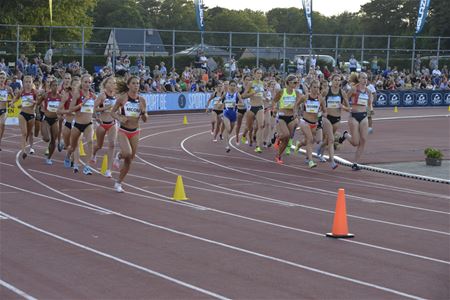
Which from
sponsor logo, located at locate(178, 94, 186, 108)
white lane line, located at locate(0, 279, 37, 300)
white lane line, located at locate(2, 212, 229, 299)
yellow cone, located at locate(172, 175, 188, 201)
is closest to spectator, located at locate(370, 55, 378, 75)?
sponsor logo, located at locate(178, 94, 186, 108)

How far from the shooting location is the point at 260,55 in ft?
167

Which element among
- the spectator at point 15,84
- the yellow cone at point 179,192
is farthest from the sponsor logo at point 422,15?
the yellow cone at point 179,192

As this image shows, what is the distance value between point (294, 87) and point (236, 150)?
14.1ft

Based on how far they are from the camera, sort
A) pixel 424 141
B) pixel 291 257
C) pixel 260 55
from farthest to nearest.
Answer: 1. pixel 260 55
2. pixel 424 141
3. pixel 291 257

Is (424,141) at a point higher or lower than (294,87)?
lower

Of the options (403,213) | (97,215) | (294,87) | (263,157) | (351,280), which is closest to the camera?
(351,280)

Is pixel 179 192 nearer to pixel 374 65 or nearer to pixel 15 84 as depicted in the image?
pixel 15 84

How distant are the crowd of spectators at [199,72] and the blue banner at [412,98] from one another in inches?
24.2

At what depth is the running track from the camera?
8.90 metres

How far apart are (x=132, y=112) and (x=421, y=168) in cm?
848

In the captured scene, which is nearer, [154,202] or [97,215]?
[97,215]

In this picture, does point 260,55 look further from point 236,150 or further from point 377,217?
point 377,217

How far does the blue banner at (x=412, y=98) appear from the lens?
173 feet

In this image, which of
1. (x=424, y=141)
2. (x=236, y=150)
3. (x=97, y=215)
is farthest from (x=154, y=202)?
(x=424, y=141)
